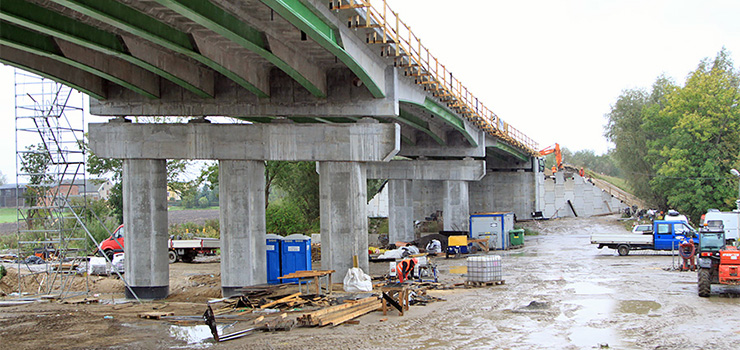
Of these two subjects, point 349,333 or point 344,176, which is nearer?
point 349,333

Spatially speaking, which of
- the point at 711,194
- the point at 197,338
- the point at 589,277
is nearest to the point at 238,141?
the point at 197,338

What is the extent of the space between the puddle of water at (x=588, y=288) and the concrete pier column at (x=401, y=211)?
24.7 metres

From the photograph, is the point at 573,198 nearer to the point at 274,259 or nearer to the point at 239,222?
the point at 274,259

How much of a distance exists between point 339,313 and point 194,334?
10.9 ft

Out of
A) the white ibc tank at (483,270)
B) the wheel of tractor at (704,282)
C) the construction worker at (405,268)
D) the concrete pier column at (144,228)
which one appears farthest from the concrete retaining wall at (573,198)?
the concrete pier column at (144,228)

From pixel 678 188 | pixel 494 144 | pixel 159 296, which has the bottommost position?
pixel 159 296

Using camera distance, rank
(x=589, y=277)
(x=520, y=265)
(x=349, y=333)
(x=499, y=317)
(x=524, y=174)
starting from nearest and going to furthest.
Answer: (x=349, y=333) < (x=499, y=317) < (x=589, y=277) < (x=520, y=265) < (x=524, y=174)

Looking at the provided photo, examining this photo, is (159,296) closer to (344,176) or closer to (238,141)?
(238,141)

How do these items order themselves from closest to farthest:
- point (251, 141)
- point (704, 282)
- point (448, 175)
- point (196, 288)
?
point (704, 282)
point (251, 141)
point (196, 288)
point (448, 175)

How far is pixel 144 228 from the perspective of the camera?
22641 millimetres

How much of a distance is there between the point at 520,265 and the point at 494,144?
19.3 metres

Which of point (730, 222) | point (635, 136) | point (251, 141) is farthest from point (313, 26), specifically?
point (635, 136)

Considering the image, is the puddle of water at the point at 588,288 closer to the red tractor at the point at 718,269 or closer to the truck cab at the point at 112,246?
the red tractor at the point at 718,269

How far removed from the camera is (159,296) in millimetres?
22953
